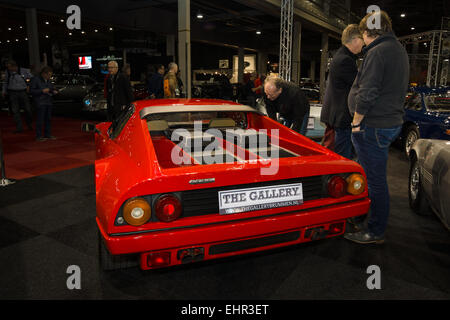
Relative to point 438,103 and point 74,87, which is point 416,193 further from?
point 74,87

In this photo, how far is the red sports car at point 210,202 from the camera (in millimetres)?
1724

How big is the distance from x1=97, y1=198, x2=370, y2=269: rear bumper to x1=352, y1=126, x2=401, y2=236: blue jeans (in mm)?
430

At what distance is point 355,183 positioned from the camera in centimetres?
218

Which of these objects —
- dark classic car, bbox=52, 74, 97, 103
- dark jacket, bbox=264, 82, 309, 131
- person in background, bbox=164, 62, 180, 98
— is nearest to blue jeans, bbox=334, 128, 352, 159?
dark jacket, bbox=264, 82, 309, 131

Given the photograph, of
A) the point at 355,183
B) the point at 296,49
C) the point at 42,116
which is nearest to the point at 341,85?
the point at 355,183

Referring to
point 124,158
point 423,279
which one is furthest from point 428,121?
point 124,158

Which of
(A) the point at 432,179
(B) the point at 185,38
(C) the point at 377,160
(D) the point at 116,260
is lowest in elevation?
(D) the point at 116,260

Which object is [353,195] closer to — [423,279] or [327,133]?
[423,279]

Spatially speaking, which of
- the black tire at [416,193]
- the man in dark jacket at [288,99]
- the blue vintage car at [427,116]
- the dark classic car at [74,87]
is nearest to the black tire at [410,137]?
the blue vintage car at [427,116]

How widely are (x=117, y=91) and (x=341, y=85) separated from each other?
4.44m

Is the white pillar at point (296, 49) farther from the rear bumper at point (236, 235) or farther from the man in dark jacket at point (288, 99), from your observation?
the rear bumper at point (236, 235)

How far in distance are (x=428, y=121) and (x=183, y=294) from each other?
518cm

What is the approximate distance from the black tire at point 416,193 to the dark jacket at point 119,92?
4793mm
